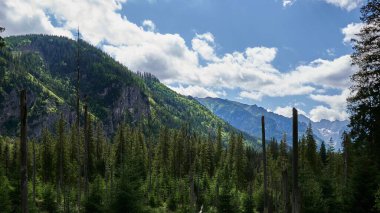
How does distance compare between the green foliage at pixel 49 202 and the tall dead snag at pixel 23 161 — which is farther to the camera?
the green foliage at pixel 49 202

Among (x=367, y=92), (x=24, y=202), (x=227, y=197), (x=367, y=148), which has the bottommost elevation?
(x=227, y=197)

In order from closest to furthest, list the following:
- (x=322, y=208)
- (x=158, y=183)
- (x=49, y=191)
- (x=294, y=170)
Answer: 1. (x=294, y=170)
2. (x=322, y=208)
3. (x=49, y=191)
4. (x=158, y=183)

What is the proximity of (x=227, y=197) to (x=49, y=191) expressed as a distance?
2255 centimetres

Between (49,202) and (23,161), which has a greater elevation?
(23,161)

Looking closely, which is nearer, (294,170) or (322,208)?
(294,170)

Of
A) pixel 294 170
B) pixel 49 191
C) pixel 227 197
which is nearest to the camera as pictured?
pixel 294 170

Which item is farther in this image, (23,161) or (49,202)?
(49,202)

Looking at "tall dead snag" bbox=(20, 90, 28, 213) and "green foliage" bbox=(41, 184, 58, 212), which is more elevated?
"tall dead snag" bbox=(20, 90, 28, 213)

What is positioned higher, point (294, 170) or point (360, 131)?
point (360, 131)

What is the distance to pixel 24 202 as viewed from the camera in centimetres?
1481

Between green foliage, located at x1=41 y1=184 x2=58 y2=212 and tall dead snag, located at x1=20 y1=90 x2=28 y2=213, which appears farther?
green foliage, located at x1=41 y1=184 x2=58 y2=212

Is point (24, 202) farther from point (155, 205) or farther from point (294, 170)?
point (155, 205)

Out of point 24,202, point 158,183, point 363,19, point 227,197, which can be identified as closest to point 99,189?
point 227,197

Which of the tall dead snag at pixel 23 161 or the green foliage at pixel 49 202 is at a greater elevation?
the tall dead snag at pixel 23 161
